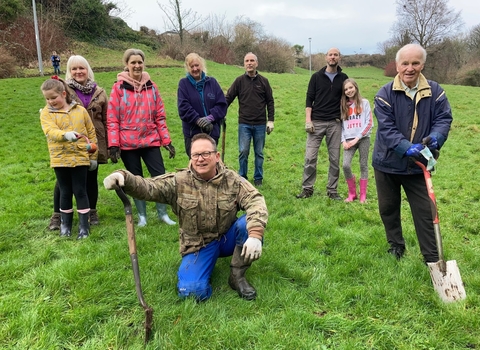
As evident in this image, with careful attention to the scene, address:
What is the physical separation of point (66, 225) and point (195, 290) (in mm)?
2365

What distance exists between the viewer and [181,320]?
281 centimetres

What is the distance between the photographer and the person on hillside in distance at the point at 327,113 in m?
5.72

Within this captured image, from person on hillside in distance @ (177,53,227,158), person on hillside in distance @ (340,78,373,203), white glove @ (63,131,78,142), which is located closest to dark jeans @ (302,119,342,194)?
person on hillside in distance @ (340,78,373,203)

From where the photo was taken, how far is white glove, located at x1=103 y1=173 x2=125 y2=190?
2623 mm

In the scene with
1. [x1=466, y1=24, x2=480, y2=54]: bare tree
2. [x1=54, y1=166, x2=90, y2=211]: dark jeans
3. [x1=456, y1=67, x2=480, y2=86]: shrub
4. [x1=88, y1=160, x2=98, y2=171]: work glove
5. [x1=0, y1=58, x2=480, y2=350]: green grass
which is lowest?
[x1=0, y1=58, x2=480, y2=350]: green grass

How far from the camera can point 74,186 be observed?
14.4 ft

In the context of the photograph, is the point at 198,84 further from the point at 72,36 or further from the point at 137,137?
the point at 72,36

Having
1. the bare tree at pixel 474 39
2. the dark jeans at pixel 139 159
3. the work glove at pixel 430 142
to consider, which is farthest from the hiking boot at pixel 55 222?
the bare tree at pixel 474 39

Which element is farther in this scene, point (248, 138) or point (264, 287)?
point (248, 138)

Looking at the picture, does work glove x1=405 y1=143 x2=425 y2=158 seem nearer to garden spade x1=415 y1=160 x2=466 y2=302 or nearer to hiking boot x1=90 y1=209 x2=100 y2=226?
garden spade x1=415 y1=160 x2=466 y2=302

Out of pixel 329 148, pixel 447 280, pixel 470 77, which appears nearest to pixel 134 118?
pixel 329 148

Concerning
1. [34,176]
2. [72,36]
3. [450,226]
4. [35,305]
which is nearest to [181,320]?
[35,305]

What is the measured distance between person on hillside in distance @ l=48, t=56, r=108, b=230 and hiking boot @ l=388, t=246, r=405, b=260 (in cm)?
391

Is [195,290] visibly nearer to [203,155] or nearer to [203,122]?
[203,155]
